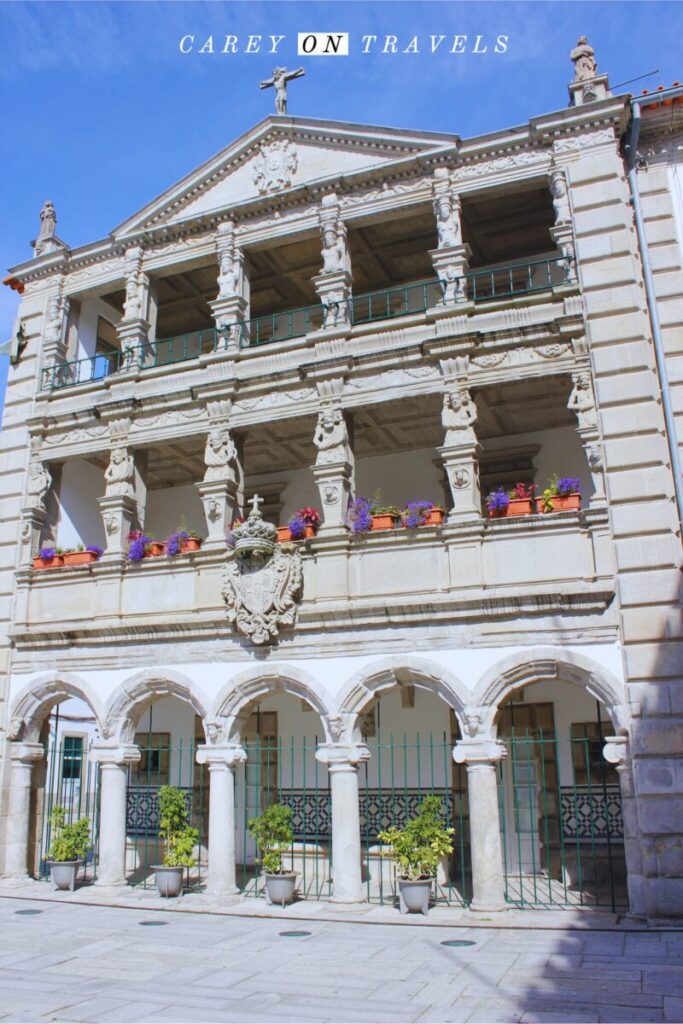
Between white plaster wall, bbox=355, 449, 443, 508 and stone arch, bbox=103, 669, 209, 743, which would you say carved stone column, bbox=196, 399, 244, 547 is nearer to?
stone arch, bbox=103, 669, 209, 743

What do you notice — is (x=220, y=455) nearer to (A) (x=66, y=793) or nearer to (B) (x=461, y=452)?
(B) (x=461, y=452)

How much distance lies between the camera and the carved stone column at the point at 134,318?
56.8ft

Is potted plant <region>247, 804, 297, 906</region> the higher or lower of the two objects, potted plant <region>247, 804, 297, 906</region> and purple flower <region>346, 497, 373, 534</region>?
the lower

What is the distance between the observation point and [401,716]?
16953 mm

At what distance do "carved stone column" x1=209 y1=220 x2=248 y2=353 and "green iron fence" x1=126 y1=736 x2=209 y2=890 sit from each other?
26.8ft

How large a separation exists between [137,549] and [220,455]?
222 centimetres

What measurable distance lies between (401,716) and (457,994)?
27.8ft

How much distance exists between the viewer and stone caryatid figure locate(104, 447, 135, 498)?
16469 millimetres

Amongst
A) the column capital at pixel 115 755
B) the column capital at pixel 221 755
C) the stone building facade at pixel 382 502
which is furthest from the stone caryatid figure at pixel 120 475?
the column capital at pixel 221 755

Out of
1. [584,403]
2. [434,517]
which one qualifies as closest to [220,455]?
[434,517]

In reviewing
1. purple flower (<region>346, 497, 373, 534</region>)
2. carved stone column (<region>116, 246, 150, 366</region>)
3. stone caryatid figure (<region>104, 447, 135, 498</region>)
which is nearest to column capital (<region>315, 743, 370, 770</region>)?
purple flower (<region>346, 497, 373, 534</region>)

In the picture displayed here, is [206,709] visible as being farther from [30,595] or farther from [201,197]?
[201,197]

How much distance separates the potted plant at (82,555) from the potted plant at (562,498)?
8.27 meters

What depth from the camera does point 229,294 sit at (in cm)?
1670
